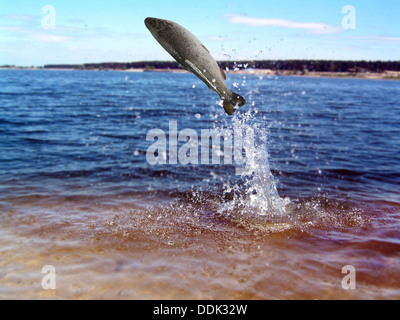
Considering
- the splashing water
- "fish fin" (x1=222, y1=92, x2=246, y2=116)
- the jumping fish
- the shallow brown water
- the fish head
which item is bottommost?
the shallow brown water

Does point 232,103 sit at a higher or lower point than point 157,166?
higher

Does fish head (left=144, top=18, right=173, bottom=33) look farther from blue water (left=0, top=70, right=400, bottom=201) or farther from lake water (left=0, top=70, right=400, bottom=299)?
lake water (left=0, top=70, right=400, bottom=299)

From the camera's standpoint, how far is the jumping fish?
196 inches

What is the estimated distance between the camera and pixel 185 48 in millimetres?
5105

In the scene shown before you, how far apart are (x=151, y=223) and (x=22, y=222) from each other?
8.46 feet

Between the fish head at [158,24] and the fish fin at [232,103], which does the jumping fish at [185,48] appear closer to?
the fish head at [158,24]

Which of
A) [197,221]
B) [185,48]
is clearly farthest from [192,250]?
[185,48]

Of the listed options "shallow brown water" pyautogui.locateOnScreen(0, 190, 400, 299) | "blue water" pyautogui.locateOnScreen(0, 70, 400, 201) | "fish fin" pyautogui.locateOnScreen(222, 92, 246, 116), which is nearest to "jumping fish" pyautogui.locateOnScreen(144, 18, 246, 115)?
"fish fin" pyautogui.locateOnScreen(222, 92, 246, 116)

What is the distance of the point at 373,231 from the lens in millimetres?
6352

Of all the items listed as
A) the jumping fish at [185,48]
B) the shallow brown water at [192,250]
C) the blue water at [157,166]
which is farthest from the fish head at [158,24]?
the shallow brown water at [192,250]

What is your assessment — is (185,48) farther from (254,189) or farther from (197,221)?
(254,189)

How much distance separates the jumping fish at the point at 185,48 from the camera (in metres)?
4.98
